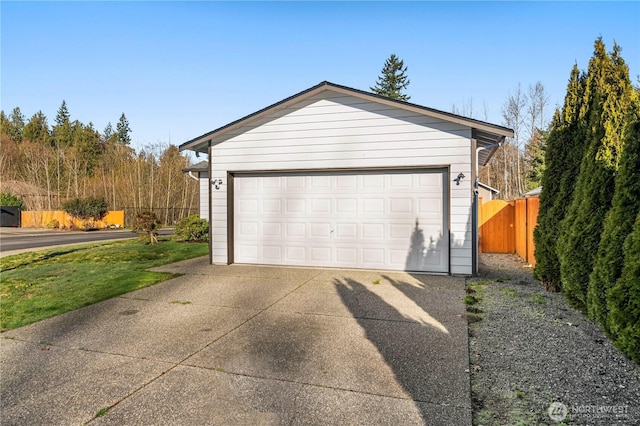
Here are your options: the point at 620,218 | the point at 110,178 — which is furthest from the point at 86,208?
the point at 620,218

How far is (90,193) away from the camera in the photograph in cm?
3109

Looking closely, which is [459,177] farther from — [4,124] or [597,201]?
[4,124]

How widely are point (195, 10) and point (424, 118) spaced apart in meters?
6.38

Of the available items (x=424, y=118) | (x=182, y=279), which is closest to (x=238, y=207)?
(x=182, y=279)

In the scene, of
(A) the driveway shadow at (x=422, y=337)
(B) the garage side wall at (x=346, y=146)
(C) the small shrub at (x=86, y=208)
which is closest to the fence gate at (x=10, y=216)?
(C) the small shrub at (x=86, y=208)

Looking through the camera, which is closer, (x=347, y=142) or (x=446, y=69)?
(x=347, y=142)

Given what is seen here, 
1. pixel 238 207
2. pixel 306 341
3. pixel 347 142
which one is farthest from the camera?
pixel 238 207

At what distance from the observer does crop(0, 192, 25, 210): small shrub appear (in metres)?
28.0

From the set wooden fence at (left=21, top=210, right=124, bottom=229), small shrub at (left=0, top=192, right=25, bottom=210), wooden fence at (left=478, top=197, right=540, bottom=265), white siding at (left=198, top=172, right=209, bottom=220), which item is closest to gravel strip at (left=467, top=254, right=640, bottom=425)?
wooden fence at (left=478, top=197, right=540, bottom=265)

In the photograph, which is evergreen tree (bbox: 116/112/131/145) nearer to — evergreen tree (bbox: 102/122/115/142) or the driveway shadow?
evergreen tree (bbox: 102/122/115/142)

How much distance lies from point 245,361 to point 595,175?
5.01 meters

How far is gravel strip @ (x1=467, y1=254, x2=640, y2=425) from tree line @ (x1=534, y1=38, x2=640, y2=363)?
0.25 m

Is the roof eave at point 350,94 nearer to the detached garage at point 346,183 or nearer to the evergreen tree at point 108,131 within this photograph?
the detached garage at point 346,183

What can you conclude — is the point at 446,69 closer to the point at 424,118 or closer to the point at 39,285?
the point at 424,118
